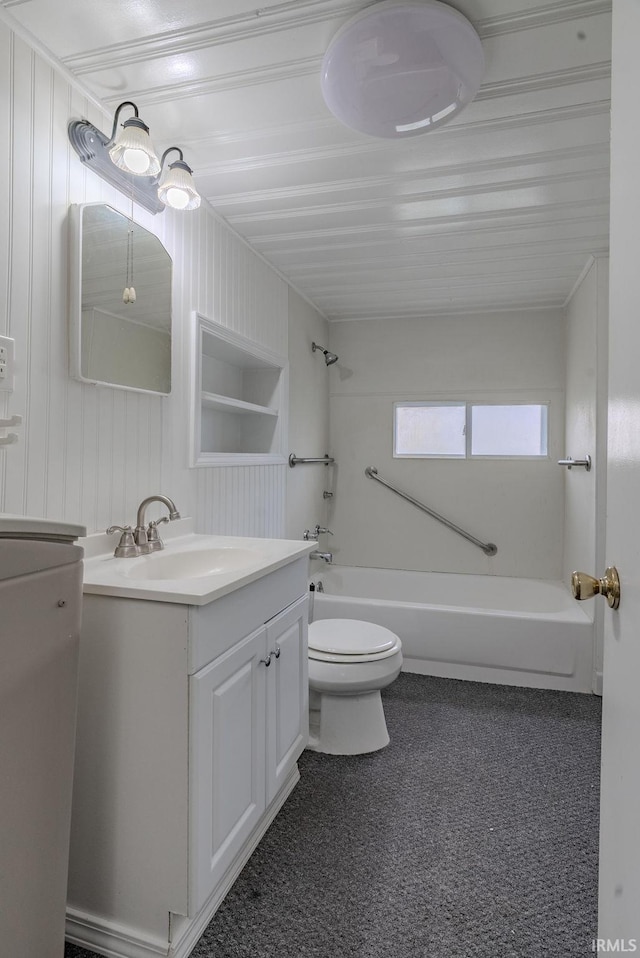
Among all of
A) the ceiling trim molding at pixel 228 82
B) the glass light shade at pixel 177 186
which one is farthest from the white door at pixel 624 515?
the glass light shade at pixel 177 186

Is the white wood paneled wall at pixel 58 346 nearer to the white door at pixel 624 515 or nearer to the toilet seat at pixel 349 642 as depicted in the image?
the toilet seat at pixel 349 642

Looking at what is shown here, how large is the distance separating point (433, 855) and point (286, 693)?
2.06 ft

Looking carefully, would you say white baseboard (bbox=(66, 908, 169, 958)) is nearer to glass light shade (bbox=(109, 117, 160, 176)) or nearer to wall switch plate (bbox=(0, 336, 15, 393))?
wall switch plate (bbox=(0, 336, 15, 393))

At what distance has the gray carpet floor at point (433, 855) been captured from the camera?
1.25 metres

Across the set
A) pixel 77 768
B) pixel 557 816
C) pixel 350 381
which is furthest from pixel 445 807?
pixel 350 381

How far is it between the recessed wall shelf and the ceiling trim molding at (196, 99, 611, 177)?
58 centimetres

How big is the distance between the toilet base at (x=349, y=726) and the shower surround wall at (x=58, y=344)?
99cm

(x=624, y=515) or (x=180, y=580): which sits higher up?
(x=624, y=515)

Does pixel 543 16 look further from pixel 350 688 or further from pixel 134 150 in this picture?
pixel 350 688

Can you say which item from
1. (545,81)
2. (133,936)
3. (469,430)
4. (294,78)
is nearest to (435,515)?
(469,430)

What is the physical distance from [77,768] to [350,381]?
318cm

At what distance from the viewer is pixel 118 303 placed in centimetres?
162

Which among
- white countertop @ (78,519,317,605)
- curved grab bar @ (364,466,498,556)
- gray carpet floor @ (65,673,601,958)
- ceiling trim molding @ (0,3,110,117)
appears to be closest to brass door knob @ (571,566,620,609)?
white countertop @ (78,519,317,605)

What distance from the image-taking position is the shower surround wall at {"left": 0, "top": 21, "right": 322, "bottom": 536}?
1.28 metres
